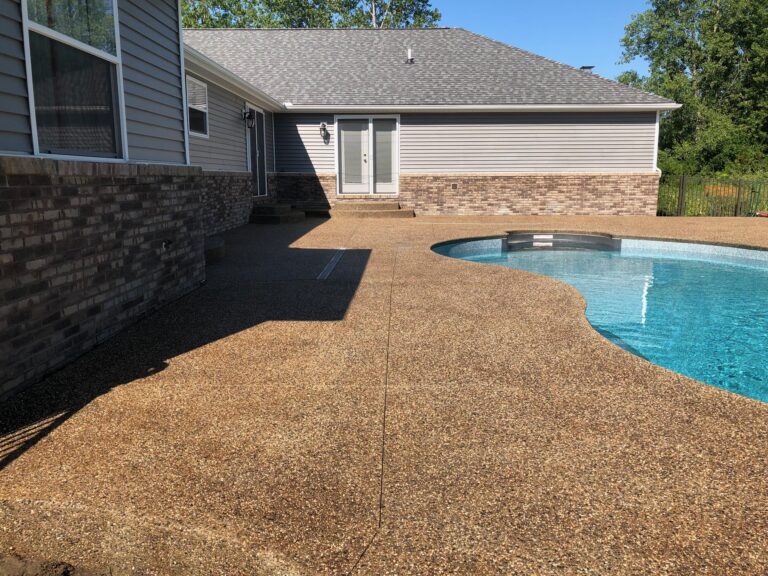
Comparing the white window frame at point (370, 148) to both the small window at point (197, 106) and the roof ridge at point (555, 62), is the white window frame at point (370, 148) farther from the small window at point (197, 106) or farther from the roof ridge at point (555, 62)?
the small window at point (197, 106)

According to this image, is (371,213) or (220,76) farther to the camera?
(371,213)

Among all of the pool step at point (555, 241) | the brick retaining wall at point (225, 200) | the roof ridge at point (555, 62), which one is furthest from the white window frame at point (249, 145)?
the roof ridge at point (555, 62)

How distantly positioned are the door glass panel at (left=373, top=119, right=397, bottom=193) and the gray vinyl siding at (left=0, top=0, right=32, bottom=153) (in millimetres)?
13489

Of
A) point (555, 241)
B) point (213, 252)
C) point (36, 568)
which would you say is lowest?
point (36, 568)

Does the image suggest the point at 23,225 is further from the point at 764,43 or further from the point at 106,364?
the point at 764,43

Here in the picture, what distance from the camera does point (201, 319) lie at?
17.5 ft

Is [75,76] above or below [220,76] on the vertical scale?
below

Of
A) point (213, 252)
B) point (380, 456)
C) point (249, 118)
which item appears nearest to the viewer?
point (380, 456)

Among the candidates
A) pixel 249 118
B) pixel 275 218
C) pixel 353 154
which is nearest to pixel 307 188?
pixel 353 154

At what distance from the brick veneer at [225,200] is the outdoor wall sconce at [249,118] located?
1.18 m

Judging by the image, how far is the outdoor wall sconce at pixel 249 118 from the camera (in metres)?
13.5

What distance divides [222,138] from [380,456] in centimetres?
1049

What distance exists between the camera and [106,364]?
405 centimetres

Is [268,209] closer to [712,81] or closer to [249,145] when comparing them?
[249,145]
